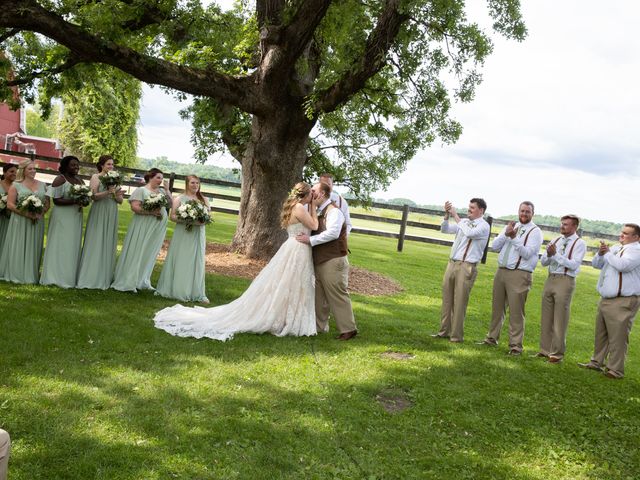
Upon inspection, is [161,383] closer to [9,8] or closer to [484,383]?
[484,383]

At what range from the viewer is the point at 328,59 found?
47.9 feet

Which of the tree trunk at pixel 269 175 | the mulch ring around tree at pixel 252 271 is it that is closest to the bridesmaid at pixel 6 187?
the mulch ring around tree at pixel 252 271

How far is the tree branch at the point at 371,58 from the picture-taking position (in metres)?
11.6

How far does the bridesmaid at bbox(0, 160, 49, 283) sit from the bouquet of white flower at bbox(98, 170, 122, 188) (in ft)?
3.28

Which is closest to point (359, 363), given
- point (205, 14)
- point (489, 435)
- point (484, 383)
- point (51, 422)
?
point (484, 383)

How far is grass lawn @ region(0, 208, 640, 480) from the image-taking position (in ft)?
15.1

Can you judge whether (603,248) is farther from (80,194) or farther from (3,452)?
(80,194)

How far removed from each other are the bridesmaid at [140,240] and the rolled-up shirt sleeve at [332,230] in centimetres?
308

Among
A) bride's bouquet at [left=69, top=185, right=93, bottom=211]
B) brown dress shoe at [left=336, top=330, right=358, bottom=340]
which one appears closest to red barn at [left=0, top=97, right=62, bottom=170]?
bride's bouquet at [left=69, top=185, right=93, bottom=211]

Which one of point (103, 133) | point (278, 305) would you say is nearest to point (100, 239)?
point (278, 305)

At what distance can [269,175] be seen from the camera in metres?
14.0

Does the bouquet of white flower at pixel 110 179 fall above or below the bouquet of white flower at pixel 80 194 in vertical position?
above

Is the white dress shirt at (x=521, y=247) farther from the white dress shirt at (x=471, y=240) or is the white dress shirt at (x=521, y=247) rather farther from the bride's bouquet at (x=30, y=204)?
the bride's bouquet at (x=30, y=204)

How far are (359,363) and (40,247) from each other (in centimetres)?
592
